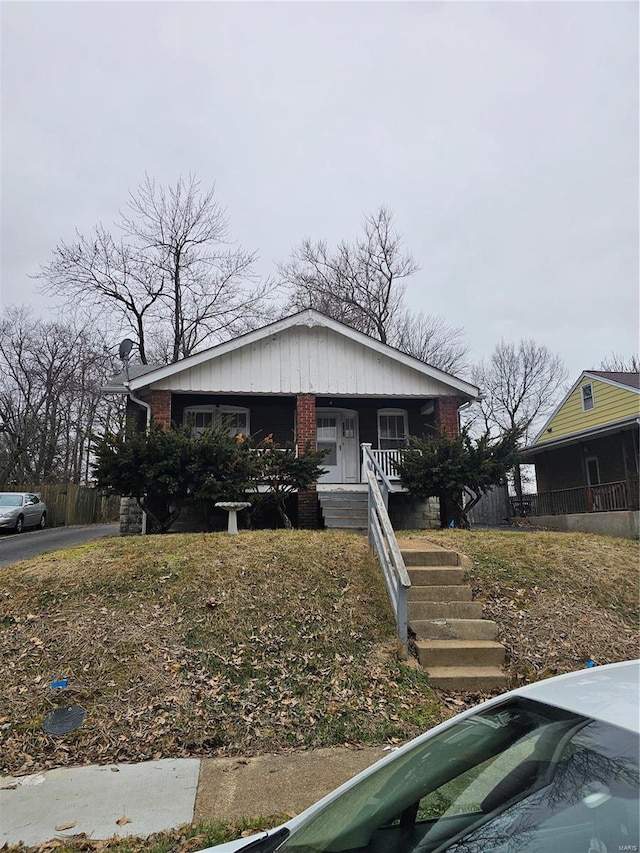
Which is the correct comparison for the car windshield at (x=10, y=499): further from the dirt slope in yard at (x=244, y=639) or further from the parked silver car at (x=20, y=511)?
the dirt slope in yard at (x=244, y=639)

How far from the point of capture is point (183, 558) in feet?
25.1

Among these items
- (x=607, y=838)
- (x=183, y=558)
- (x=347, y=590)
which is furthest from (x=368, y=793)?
(x=183, y=558)

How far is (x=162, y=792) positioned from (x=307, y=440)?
33.0 feet

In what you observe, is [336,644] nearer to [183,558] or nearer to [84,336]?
[183,558]

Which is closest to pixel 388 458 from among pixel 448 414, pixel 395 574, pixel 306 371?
pixel 448 414

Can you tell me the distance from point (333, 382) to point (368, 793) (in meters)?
12.7

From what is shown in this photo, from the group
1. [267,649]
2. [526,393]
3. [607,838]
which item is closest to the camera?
[607,838]

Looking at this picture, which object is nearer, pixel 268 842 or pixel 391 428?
pixel 268 842

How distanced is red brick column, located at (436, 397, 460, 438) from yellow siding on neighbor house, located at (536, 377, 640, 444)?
6.95m

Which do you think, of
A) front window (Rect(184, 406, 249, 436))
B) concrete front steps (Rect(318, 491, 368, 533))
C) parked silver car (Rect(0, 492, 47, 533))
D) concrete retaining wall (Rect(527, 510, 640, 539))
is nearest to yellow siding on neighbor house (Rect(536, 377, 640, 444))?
concrete retaining wall (Rect(527, 510, 640, 539))

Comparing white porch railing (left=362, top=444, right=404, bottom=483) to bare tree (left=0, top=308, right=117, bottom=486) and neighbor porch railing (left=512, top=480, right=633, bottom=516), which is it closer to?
neighbor porch railing (left=512, top=480, right=633, bottom=516)

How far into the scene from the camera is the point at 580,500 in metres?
19.1

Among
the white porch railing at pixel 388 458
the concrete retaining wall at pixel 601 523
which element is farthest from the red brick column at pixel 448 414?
the concrete retaining wall at pixel 601 523

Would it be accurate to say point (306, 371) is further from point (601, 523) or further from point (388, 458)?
point (601, 523)
